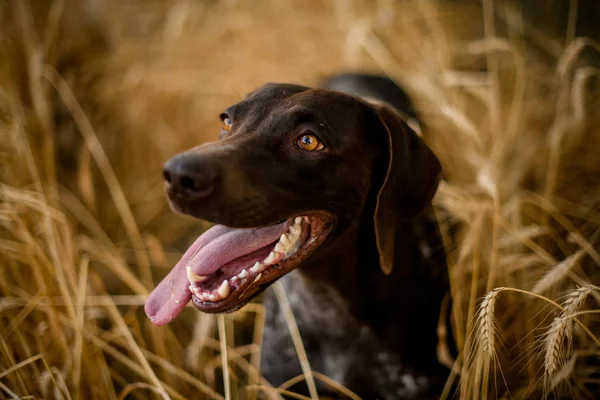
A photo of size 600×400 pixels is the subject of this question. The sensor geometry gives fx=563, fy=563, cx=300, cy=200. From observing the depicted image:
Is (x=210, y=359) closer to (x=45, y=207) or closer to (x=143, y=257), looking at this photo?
(x=143, y=257)

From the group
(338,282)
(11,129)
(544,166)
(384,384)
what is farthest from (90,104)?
(544,166)

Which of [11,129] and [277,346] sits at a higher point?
[11,129]

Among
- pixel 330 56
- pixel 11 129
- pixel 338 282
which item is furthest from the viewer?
pixel 330 56

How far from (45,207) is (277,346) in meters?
1.44

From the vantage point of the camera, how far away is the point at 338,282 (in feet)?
9.30

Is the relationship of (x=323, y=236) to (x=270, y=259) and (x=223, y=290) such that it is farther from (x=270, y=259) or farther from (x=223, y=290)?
(x=223, y=290)

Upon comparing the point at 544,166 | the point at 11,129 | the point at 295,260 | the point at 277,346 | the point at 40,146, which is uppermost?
the point at 11,129

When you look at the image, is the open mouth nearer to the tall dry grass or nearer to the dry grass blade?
the tall dry grass

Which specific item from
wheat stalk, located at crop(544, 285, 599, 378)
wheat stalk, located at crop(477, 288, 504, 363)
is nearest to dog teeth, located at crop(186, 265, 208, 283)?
wheat stalk, located at crop(477, 288, 504, 363)

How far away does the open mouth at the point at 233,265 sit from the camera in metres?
2.36

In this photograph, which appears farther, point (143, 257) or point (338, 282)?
point (143, 257)

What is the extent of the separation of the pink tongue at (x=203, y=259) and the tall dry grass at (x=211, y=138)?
25cm

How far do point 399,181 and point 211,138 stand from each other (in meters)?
3.38

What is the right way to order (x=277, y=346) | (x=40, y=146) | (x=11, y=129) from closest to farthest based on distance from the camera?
(x=277, y=346)
(x=11, y=129)
(x=40, y=146)
